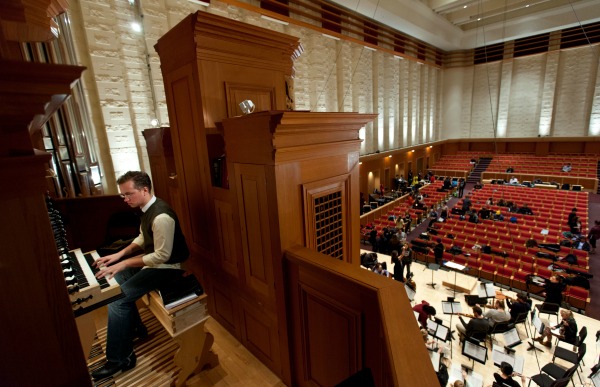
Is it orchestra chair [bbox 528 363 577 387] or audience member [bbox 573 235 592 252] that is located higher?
audience member [bbox 573 235 592 252]

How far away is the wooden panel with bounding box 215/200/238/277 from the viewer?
2.85 meters

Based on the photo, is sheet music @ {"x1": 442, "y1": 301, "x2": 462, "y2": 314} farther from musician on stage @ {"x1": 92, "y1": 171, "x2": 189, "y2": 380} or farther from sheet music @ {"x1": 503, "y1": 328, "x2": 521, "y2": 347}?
musician on stage @ {"x1": 92, "y1": 171, "x2": 189, "y2": 380}

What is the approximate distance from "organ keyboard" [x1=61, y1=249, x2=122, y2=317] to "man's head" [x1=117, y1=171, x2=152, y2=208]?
0.64 m

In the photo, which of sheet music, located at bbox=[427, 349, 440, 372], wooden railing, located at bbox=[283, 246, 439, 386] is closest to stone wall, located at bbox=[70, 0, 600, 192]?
wooden railing, located at bbox=[283, 246, 439, 386]

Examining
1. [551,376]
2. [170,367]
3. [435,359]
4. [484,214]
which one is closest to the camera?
[170,367]

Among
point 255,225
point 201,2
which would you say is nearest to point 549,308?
point 255,225

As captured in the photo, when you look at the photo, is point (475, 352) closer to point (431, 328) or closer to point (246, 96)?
point (431, 328)

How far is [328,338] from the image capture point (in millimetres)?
2145

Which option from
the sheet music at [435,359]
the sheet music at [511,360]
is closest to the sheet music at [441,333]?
the sheet music at [435,359]

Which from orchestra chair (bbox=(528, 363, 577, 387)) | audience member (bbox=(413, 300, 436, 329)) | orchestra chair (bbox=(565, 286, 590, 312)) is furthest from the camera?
orchestra chair (bbox=(565, 286, 590, 312))

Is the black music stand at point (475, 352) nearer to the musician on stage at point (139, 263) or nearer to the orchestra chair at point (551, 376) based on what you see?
the orchestra chair at point (551, 376)

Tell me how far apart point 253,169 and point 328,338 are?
4.85 feet

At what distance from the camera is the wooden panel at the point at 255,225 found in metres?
2.35

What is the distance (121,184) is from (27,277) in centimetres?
162
